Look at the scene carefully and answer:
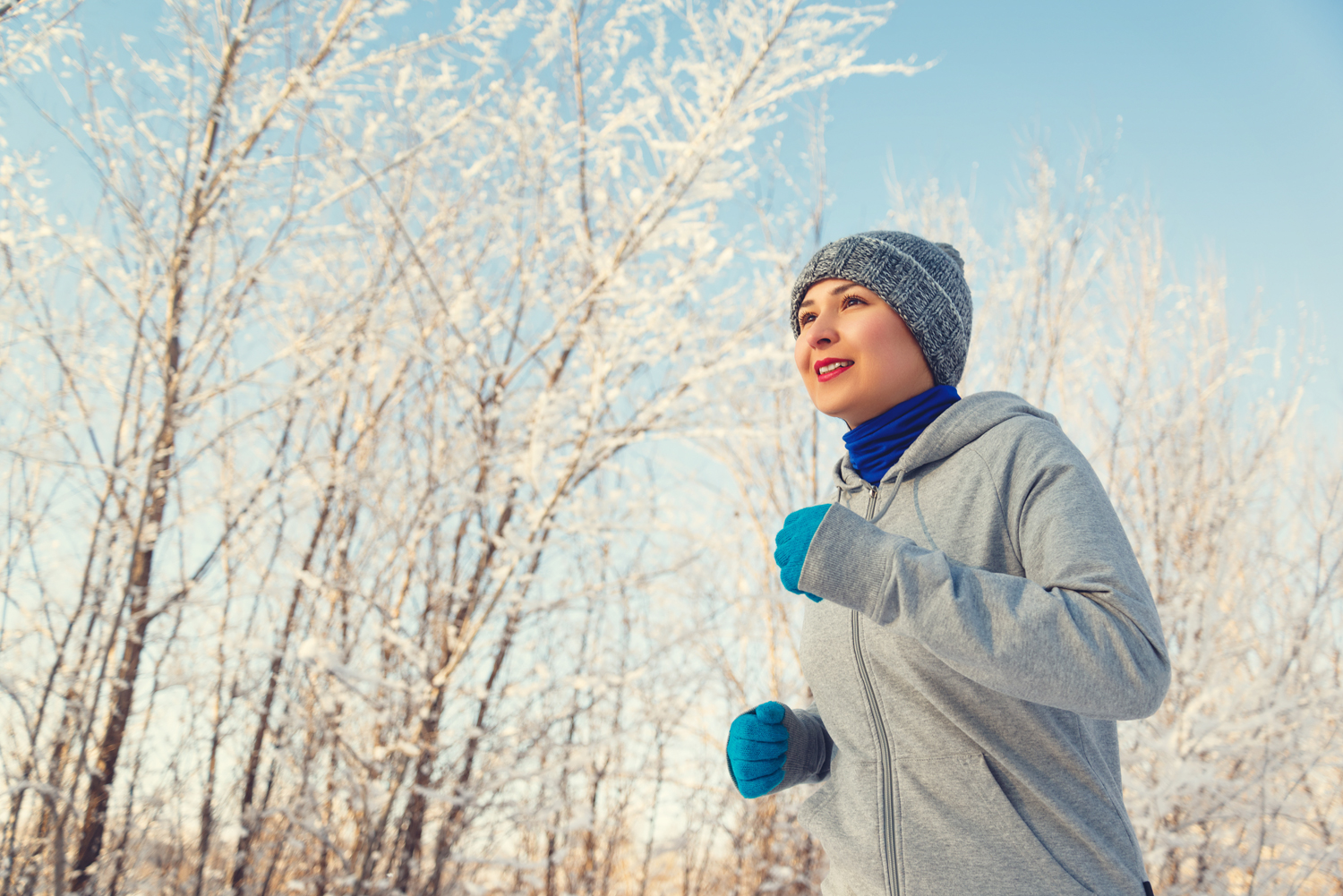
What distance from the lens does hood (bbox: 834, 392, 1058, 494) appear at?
990 millimetres

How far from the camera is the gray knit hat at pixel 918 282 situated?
1.17 m

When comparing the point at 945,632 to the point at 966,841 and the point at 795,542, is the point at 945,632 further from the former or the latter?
the point at 966,841

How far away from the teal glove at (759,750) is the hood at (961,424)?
1.52 ft

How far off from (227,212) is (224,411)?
1.23m

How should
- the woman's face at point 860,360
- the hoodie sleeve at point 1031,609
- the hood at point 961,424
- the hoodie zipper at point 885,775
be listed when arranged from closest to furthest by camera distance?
the hoodie sleeve at point 1031,609 → the hoodie zipper at point 885,775 → the hood at point 961,424 → the woman's face at point 860,360

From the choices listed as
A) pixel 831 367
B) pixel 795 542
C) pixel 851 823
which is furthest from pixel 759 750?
pixel 831 367

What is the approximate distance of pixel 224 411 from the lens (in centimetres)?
364

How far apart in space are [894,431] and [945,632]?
1.44 feet

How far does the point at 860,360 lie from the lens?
1.13 meters

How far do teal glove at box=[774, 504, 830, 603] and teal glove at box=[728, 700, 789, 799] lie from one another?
443 mm

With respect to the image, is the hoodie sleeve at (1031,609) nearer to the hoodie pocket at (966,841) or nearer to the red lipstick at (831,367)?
the hoodie pocket at (966,841)

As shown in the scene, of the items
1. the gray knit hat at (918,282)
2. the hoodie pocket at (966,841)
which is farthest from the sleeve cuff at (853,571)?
the gray knit hat at (918,282)

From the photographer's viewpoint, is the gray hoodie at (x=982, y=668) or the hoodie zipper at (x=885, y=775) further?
the hoodie zipper at (x=885, y=775)

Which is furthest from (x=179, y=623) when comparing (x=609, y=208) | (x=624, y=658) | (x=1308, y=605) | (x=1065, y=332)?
(x=1308, y=605)
